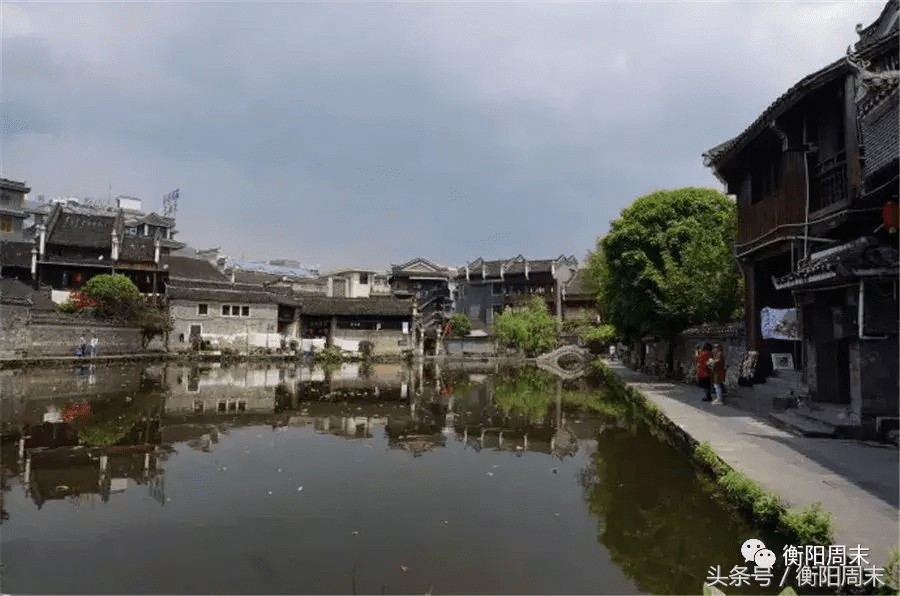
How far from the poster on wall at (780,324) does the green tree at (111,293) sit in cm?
3731

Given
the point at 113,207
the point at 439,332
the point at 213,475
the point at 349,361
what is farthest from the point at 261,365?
the point at 113,207

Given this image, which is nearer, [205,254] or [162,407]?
[162,407]

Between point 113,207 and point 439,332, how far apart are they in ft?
156

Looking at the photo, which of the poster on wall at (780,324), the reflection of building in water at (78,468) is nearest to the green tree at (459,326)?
the poster on wall at (780,324)

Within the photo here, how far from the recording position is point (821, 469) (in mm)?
8992

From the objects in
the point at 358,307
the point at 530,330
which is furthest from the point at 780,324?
the point at 358,307

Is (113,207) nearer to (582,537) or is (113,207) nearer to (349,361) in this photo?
(349,361)

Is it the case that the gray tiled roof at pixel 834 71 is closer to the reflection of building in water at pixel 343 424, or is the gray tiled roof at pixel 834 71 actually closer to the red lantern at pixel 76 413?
the reflection of building in water at pixel 343 424

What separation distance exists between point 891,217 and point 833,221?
278 centimetres

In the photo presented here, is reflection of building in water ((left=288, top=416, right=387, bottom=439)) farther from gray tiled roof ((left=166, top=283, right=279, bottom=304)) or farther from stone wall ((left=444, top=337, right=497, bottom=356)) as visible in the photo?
stone wall ((left=444, top=337, right=497, bottom=356))

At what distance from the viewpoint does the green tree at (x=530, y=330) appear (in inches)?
1951

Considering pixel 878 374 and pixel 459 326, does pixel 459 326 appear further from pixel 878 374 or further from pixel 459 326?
pixel 878 374

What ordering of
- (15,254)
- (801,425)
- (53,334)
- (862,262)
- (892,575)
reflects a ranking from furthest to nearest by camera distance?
(15,254)
(53,334)
(801,425)
(862,262)
(892,575)

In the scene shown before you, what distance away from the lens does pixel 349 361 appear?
47.7 metres
